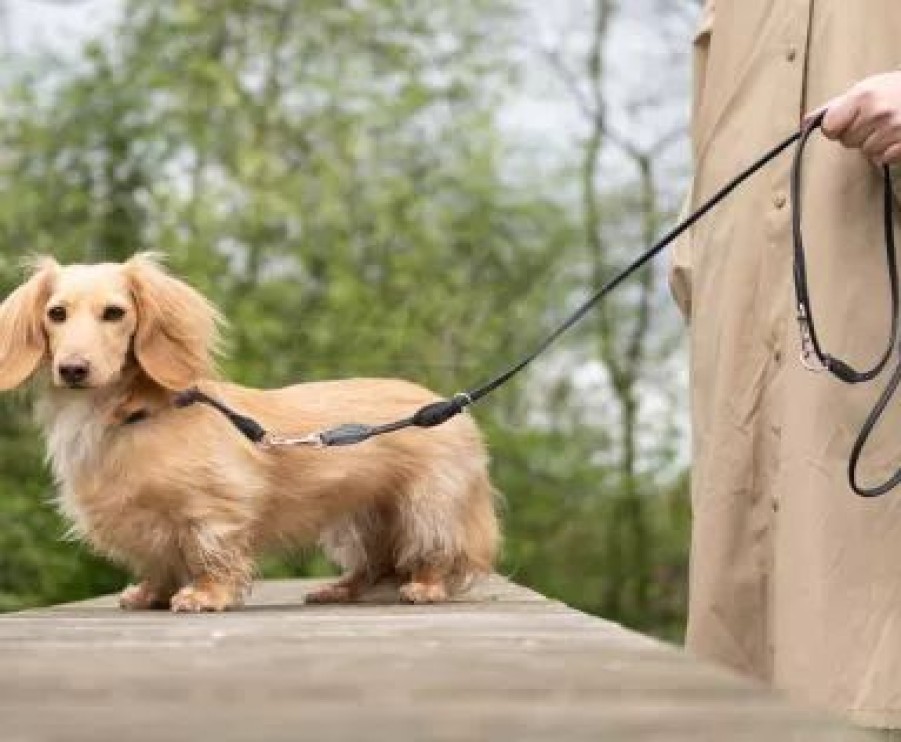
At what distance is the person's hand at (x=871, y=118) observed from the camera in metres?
2.51

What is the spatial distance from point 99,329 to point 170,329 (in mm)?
140

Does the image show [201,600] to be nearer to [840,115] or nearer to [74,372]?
[74,372]

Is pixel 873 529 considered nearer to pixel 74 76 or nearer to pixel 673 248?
pixel 673 248

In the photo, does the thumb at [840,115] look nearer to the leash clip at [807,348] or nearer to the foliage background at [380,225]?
the leash clip at [807,348]

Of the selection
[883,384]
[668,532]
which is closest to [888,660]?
[883,384]

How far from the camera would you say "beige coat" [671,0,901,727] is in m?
2.66

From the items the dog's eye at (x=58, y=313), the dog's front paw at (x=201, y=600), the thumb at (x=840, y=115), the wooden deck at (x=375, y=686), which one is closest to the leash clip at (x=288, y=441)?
the dog's front paw at (x=201, y=600)

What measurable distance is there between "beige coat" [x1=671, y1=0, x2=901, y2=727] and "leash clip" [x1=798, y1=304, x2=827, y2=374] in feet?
0.19

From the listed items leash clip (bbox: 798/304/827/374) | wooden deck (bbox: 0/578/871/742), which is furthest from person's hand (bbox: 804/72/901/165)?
wooden deck (bbox: 0/578/871/742)

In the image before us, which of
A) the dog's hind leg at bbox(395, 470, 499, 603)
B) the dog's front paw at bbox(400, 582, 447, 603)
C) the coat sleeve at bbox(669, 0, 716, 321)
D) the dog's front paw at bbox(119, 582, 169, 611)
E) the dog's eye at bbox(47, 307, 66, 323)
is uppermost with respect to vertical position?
the coat sleeve at bbox(669, 0, 716, 321)

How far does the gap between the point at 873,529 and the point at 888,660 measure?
0.64ft

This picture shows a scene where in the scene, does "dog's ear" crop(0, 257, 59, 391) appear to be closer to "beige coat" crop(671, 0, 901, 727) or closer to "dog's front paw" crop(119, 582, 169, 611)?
"dog's front paw" crop(119, 582, 169, 611)

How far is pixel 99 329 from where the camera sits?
3.25m

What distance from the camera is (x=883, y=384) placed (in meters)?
2.66
